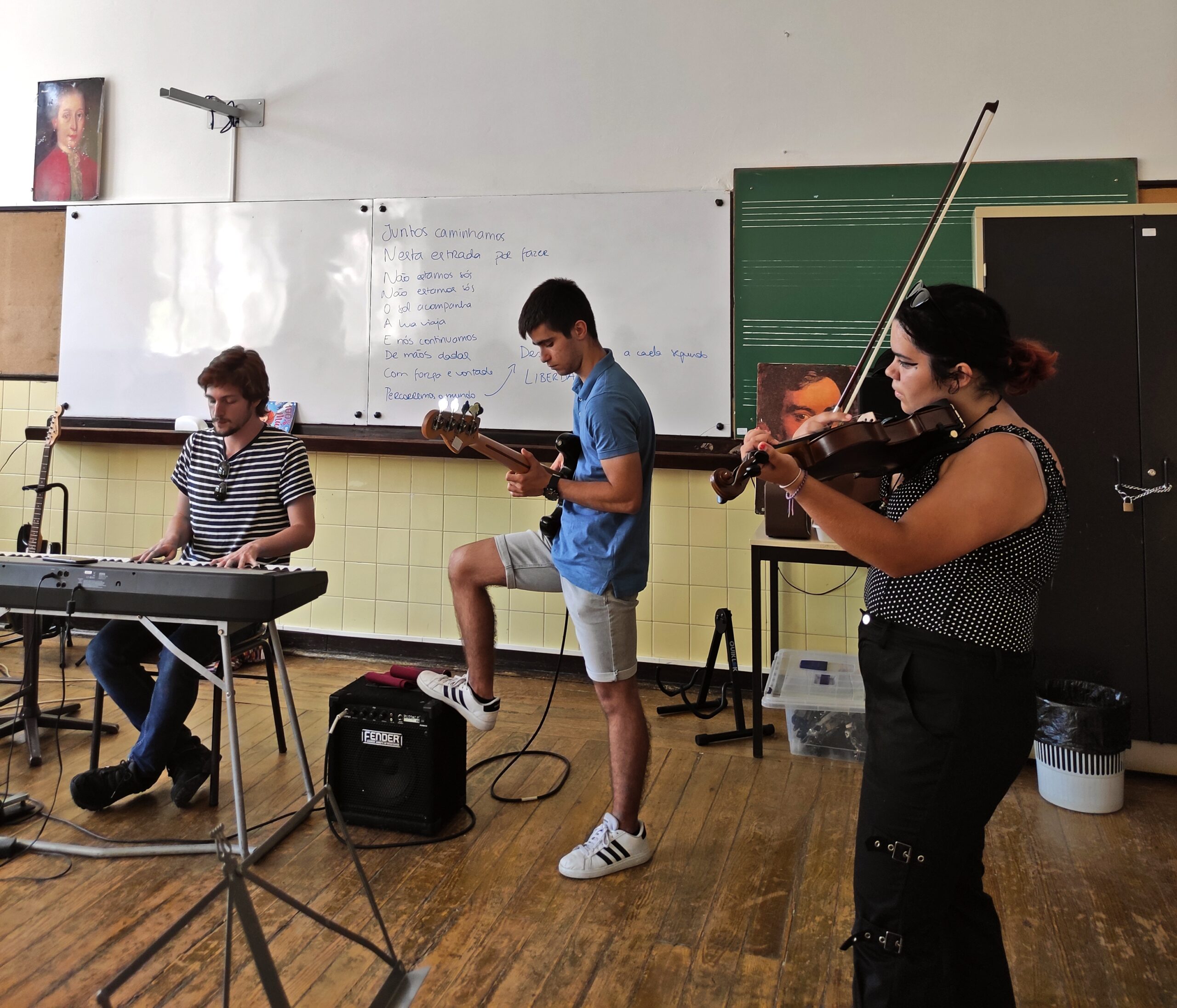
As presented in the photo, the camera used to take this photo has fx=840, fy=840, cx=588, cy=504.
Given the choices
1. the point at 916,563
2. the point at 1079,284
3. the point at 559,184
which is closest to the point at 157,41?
the point at 559,184

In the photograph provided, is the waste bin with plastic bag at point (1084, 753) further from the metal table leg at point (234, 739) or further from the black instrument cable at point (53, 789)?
the black instrument cable at point (53, 789)

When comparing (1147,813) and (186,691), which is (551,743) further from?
(1147,813)

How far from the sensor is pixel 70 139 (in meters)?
4.11

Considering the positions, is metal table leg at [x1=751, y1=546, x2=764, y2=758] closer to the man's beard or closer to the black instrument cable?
the man's beard

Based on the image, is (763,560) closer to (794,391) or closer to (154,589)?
(794,391)

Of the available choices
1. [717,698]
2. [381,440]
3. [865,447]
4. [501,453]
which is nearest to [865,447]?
[865,447]

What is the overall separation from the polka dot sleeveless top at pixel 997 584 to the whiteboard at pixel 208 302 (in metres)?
3.09

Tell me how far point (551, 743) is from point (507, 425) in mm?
1427

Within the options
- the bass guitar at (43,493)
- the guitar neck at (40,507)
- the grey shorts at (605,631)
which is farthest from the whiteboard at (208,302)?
the grey shorts at (605,631)

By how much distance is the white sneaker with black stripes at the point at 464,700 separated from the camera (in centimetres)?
225

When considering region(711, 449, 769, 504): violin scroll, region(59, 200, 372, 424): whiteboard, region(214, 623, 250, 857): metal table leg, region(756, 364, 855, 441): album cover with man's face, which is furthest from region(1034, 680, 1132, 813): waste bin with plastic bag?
region(59, 200, 372, 424): whiteboard

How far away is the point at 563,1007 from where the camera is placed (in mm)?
1604

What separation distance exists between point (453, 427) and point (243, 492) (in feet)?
2.75

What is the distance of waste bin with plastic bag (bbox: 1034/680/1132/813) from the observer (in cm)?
246
